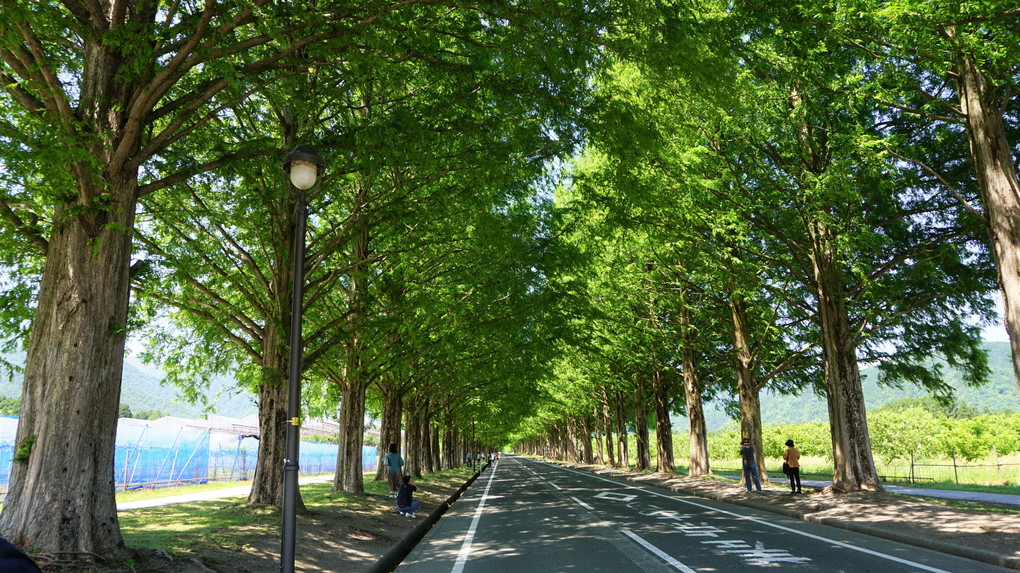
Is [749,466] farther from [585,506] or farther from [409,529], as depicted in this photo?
[409,529]

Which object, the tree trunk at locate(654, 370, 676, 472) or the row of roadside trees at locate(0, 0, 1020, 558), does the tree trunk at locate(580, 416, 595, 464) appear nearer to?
the tree trunk at locate(654, 370, 676, 472)

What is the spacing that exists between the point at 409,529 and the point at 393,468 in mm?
5147

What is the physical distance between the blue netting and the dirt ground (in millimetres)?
12652

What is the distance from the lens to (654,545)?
33.1ft

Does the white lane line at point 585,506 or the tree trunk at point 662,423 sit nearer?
the white lane line at point 585,506

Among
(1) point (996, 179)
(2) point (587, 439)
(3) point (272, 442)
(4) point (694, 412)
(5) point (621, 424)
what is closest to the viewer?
(1) point (996, 179)

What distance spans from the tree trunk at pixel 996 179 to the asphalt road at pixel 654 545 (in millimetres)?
4088

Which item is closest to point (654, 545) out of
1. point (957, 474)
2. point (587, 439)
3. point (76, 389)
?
point (76, 389)

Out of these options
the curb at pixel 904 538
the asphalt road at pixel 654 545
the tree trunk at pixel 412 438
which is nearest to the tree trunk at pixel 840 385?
the curb at pixel 904 538

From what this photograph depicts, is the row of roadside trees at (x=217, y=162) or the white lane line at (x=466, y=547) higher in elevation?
the row of roadside trees at (x=217, y=162)

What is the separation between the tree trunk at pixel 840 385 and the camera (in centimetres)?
1645

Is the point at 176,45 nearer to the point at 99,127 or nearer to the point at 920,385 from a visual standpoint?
the point at 99,127

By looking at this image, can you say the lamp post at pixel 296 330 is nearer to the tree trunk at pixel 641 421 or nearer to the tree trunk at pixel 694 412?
the tree trunk at pixel 694 412

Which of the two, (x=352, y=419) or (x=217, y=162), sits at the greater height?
(x=217, y=162)
